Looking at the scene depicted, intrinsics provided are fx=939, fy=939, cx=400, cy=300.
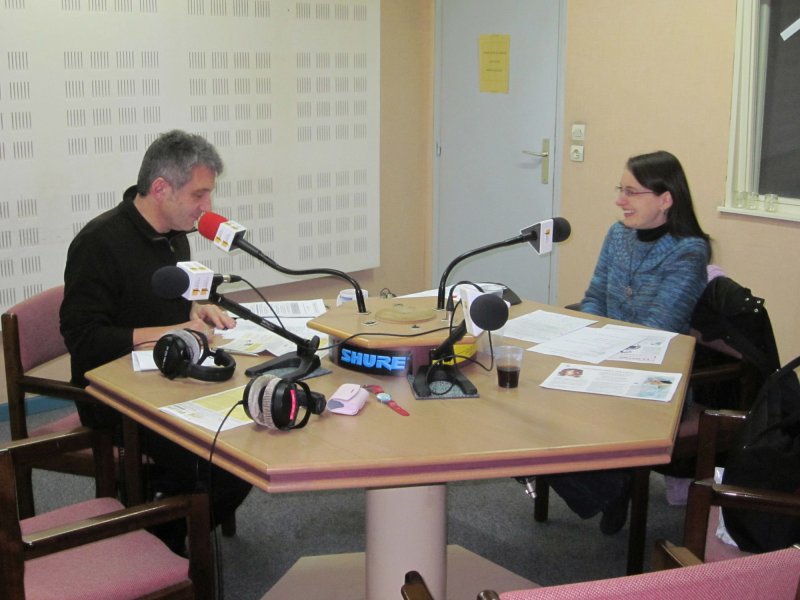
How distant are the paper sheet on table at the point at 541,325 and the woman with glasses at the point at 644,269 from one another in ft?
0.96

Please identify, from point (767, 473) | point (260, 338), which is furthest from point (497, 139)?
point (767, 473)

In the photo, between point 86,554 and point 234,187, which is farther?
point 234,187

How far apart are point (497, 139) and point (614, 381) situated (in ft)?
9.07

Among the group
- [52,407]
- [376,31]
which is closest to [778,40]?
[376,31]

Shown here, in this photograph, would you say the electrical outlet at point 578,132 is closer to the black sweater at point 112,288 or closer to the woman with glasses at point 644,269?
the woman with glasses at point 644,269

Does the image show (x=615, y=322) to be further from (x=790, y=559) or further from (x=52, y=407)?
(x=52, y=407)

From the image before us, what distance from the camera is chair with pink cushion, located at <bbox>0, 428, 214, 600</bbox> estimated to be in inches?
63.2

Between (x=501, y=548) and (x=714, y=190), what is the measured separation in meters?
1.74

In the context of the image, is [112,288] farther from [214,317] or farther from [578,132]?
[578,132]

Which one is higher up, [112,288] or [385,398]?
[112,288]

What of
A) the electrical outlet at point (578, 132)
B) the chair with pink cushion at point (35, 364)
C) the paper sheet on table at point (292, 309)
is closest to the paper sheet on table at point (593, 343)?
the paper sheet on table at point (292, 309)

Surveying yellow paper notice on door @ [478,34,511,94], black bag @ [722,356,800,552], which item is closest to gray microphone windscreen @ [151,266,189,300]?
black bag @ [722,356,800,552]

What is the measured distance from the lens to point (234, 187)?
4117 mm

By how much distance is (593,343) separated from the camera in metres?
2.41
